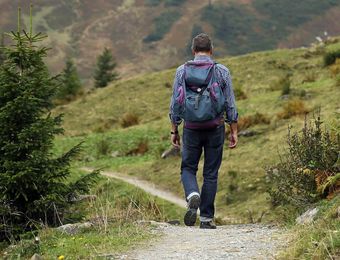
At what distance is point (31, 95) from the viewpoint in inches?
376

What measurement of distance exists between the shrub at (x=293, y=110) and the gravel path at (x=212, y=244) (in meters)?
11.3

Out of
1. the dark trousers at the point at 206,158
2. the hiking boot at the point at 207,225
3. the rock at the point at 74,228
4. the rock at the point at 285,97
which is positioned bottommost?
the rock at the point at 285,97

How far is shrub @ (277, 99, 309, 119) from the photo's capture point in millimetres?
18766

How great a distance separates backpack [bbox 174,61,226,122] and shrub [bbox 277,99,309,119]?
37.0ft

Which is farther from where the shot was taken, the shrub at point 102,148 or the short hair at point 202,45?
the shrub at point 102,148

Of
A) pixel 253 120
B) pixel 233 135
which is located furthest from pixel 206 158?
pixel 253 120

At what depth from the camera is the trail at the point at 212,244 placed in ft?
19.8

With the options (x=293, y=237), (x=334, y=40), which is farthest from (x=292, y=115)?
(x=334, y=40)

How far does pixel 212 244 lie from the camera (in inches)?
258

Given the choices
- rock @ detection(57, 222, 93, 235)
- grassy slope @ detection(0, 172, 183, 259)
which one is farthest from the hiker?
rock @ detection(57, 222, 93, 235)

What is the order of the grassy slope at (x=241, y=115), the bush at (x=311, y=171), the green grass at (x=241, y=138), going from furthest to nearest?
the grassy slope at (x=241, y=115), the green grass at (x=241, y=138), the bush at (x=311, y=171)

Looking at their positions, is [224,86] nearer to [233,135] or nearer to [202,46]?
[202,46]

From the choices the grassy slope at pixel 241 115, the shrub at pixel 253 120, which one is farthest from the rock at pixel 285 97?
the shrub at pixel 253 120

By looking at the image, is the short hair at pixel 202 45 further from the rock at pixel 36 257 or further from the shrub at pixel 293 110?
the shrub at pixel 293 110
